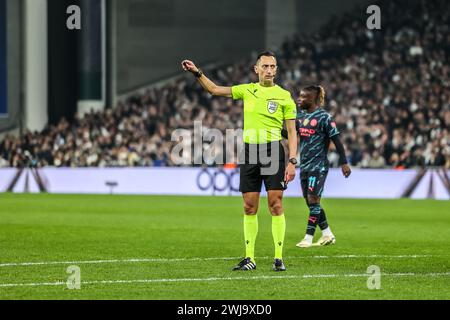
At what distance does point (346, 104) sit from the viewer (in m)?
37.5

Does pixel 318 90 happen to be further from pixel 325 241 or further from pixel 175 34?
pixel 175 34

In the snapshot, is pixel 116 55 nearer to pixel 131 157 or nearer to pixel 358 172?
pixel 131 157

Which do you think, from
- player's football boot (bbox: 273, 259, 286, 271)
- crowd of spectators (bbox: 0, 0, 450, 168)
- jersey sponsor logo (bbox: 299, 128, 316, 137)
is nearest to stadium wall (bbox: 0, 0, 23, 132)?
crowd of spectators (bbox: 0, 0, 450, 168)

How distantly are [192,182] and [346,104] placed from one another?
24.0 ft

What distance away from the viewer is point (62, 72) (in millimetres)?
45281

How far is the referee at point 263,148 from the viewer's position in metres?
12.2

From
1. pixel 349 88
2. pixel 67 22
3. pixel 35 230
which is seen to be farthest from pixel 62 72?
pixel 35 230

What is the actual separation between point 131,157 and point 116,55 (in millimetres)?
10968

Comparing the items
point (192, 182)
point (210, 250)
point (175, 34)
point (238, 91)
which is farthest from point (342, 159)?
point (175, 34)

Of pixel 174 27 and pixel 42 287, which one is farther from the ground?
pixel 174 27

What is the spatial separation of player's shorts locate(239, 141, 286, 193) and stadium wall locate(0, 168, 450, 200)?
18227mm

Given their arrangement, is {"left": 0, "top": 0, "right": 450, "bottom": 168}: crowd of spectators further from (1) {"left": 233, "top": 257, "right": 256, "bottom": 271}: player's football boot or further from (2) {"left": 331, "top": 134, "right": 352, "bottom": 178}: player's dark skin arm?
(1) {"left": 233, "top": 257, "right": 256, "bottom": 271}: player's football boot
